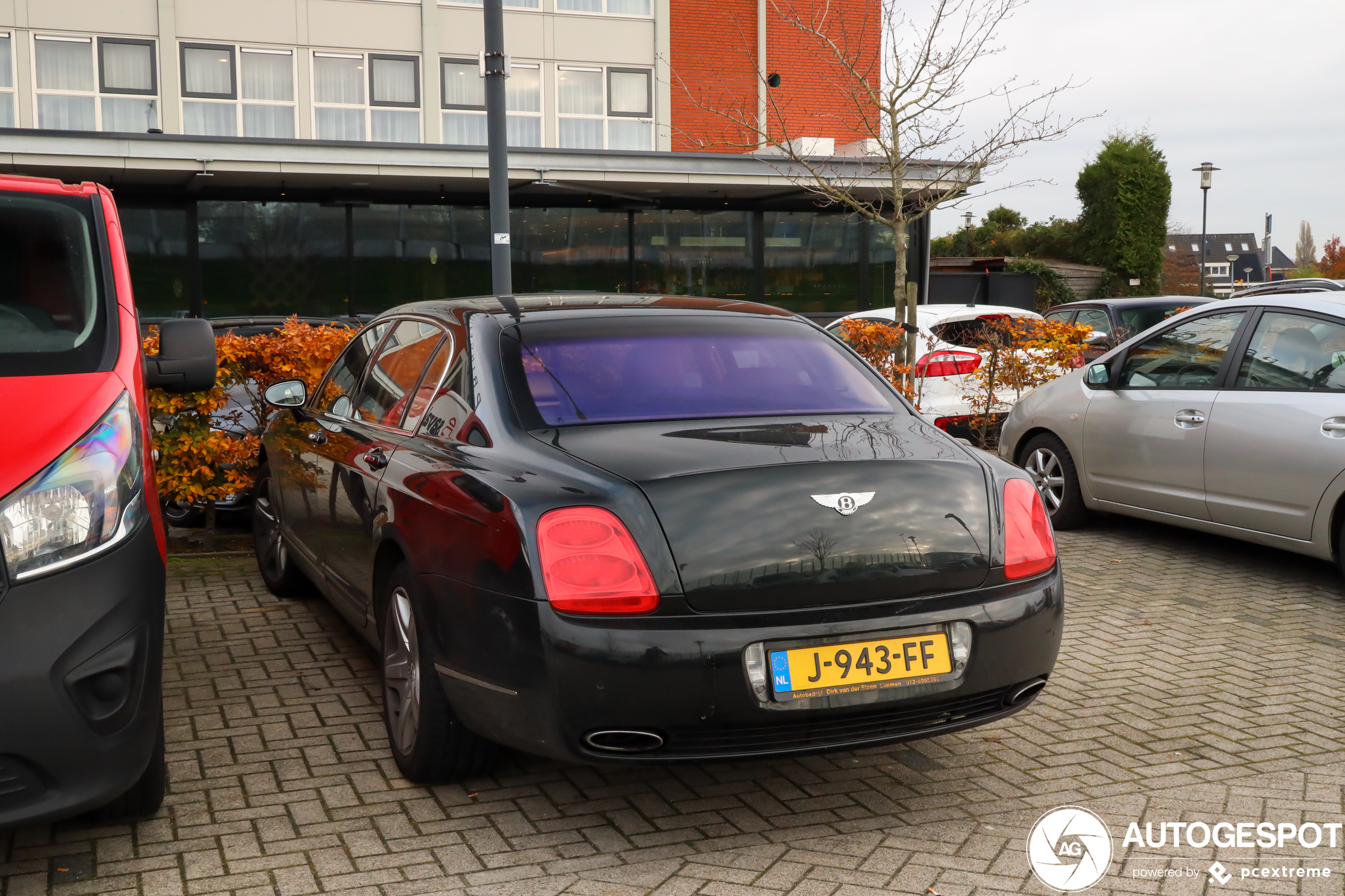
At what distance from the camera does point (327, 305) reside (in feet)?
73.2

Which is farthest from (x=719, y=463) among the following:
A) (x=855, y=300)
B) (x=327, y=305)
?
(x=855, y=300)

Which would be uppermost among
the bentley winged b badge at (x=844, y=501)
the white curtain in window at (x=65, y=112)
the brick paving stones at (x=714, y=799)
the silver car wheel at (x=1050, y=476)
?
Answer: the white curtain in window at (x=65, y=112)

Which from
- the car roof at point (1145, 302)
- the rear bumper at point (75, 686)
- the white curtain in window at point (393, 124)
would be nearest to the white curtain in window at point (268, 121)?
the white curtain in window at point (393, 124)

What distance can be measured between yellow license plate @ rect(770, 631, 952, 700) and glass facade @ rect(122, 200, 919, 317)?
17.3 meters

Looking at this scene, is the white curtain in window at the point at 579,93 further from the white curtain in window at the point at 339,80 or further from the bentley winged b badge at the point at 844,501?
the bentley winged b badge at the point at 844,501

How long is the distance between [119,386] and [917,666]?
2334mm

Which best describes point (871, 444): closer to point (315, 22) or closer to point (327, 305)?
point (327, 305)

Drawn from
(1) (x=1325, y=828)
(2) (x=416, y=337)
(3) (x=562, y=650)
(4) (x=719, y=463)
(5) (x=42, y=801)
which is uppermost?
(2) (x=416, y=337)

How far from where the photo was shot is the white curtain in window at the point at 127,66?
73.0ft

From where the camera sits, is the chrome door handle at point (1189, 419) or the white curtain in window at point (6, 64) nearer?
the chrome door handle at point (1189, 419)

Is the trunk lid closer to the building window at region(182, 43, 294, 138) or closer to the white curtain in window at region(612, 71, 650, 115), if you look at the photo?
the building window at region(182, 43, 294, 138)

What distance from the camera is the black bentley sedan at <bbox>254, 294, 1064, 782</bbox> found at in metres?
3.10

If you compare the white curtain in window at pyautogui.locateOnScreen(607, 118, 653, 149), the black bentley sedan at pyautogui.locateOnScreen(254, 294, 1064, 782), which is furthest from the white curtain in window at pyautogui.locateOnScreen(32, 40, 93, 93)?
the black bentley sedan at pyautogui.locateOnScreen(254, 294, 1064, 782)

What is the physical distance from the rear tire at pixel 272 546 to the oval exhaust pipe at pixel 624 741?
3.13 meters
